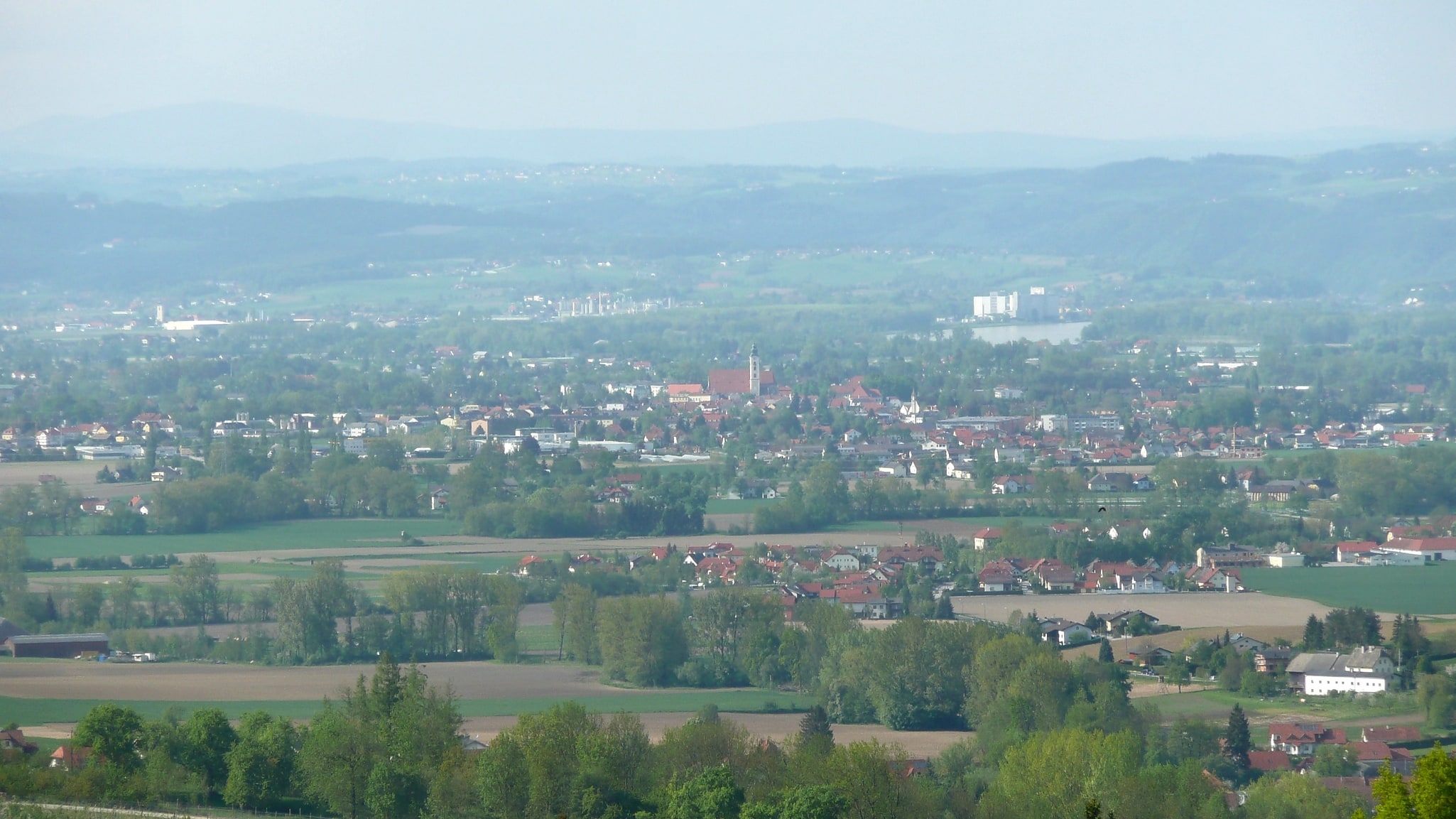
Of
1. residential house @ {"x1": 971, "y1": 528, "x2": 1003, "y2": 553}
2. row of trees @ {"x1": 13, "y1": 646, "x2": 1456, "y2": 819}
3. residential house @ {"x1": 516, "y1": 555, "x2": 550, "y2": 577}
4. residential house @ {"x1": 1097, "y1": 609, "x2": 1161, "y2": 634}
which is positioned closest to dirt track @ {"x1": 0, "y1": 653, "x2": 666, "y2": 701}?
row of trees @ {"x1": 13, "y1": 646, "x2": 1456, "y2": 819}

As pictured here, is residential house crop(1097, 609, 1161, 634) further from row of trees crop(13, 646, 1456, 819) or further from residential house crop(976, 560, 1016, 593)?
row of trees crop(13, 646, 1456, 819)

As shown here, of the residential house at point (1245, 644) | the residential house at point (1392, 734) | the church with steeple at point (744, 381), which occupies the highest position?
the residential house at point (1392, 734)

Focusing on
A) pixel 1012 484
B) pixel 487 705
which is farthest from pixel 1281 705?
pixel 1012 484

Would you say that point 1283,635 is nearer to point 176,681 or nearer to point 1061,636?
point 1061,636

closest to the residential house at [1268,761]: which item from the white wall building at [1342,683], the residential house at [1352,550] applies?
the white wall building at [1342,683]

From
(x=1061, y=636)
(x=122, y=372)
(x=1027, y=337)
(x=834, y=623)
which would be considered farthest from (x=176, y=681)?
(x=1027, y=337)

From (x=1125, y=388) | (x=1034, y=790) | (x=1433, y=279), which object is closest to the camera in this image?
(x=1034, y=790)

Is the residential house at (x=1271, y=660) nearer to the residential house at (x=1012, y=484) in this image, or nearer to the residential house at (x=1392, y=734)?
the residential house at (x=1392, y=734)
